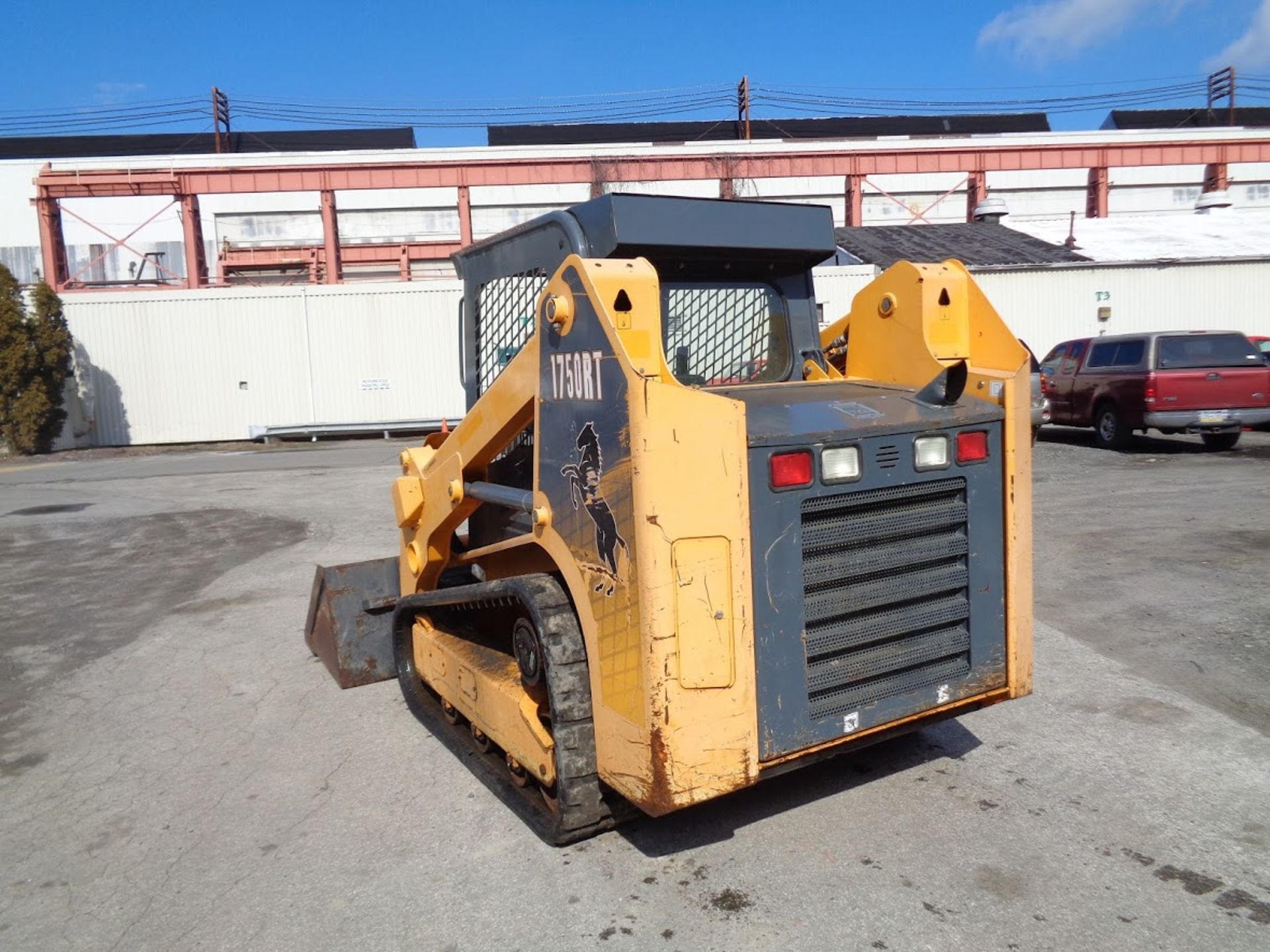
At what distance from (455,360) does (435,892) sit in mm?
20728

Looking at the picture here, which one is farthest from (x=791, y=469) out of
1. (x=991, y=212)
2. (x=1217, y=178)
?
(x=1217, y=178)

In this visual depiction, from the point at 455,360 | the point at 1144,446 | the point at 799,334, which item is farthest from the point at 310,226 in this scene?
the point at 799,334

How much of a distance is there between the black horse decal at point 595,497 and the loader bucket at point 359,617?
97.1 inches

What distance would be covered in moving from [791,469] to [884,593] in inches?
25.2

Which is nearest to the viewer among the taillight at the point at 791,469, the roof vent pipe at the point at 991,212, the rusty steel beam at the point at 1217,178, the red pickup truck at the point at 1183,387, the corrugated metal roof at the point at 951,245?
the taillight at the point at 791,469

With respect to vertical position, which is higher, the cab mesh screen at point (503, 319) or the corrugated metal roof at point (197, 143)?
the corrugated metal roof at point (197, 143)

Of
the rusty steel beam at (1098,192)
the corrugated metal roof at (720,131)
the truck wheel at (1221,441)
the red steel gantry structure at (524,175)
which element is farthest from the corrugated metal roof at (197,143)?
the truck wheel at (1221,441)

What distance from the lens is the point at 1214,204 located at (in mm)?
29500

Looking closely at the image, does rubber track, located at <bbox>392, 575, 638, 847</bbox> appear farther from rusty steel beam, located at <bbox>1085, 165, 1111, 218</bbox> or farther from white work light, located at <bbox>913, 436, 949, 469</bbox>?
rusty steel beam, located at <bbox>1085, 165, 1111, 218</bbox>

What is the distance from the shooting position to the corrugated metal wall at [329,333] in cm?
2252

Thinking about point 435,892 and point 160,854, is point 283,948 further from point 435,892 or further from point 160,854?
point 160,854

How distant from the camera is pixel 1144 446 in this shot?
1504 cm

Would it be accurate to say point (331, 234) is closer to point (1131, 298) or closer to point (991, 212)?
point (991, 212)

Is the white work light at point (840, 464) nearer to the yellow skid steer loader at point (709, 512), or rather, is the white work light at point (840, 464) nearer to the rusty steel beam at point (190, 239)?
the yellow skid steer loader at point (709, 512)
